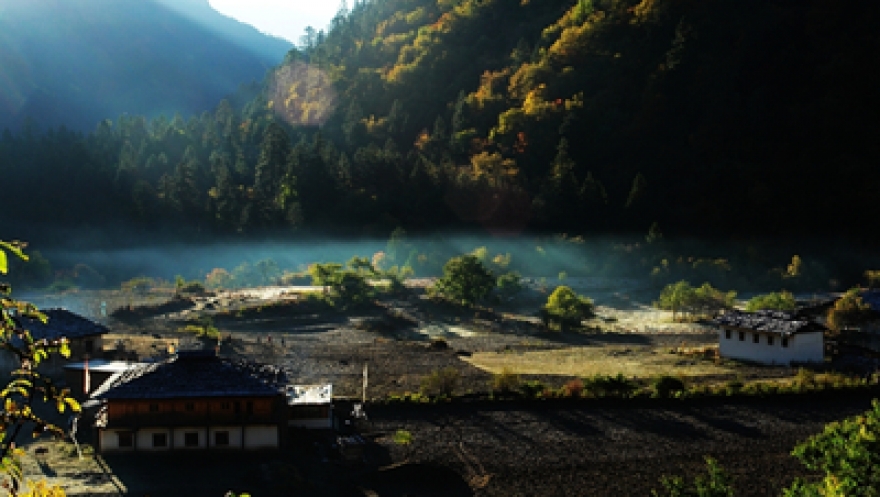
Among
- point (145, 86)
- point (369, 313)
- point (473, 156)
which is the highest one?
point (145, 86)

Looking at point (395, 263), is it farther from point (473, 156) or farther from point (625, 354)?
point (625, 354)

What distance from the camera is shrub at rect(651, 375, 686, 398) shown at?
28.1 meters

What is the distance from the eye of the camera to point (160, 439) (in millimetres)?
22000

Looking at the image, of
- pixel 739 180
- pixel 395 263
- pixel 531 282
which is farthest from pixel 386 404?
pixel 739 180

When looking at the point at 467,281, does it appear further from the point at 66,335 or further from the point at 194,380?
the point at 194,380

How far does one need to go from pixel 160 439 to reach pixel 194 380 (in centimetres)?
198

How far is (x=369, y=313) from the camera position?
53906 millimetres

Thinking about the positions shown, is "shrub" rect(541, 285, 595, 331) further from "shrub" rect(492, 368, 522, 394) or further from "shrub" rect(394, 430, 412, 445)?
"shrub" rect(394, 430, 412, 445)

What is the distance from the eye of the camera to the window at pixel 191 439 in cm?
2205

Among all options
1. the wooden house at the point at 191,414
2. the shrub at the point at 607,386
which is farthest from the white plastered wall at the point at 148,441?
the shrub at the point at 607,386

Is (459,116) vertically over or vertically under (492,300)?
over

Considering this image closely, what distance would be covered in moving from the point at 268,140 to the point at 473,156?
2654 centimetres

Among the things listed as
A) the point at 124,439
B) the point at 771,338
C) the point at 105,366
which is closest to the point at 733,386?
the point at 771,338

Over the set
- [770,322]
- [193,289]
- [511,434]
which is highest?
[770,322]
